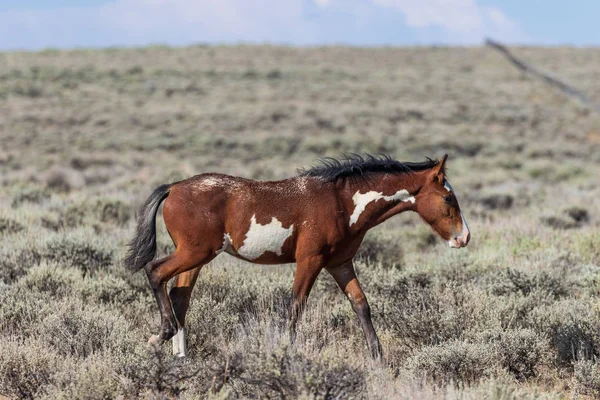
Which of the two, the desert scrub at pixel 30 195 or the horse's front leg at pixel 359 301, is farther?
the desert scrub at pixel 30 195

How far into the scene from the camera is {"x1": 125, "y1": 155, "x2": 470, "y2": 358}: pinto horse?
5.41m

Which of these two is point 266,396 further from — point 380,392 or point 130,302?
point 130,302

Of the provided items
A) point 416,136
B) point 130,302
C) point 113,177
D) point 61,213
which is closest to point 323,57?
point 416,136

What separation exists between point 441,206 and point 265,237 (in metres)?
1.42

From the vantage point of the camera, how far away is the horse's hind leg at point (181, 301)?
549cm

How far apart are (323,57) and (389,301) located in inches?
2214

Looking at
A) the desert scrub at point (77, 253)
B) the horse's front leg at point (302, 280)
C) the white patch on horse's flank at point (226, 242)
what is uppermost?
the white patch on horse's flank at point (226, 242)

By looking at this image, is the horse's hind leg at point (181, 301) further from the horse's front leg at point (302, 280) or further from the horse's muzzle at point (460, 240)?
the horse's muzzle at point (460, 240)

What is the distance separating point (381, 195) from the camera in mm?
5715

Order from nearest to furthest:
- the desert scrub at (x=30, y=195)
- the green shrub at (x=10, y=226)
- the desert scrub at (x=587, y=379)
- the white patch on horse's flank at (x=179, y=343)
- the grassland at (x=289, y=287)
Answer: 1. the grassland at (x=289, y=287)
2. the desert scrub at (x=587, y=379)
3. the white patch on horse's flank at (x=179, y=343)
4. the green shrub at (x=10, y=226)
5. the desert scrub at (x=30, y=195)

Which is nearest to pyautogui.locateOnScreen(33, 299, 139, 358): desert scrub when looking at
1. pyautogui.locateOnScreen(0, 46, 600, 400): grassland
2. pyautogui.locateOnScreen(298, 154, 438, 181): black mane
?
pyautogui.locateOnScreen(0, 46, 600, 400): grassland

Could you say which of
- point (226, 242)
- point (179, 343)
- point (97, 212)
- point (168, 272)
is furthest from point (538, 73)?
point (97, 212)

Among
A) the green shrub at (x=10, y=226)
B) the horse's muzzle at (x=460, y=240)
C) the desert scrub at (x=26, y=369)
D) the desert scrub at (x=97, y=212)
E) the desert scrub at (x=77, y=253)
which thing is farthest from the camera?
the desert scrub at (x=97, y=212)

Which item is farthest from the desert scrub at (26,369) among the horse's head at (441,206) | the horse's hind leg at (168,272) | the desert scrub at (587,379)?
the desert scrub at (587,379)
